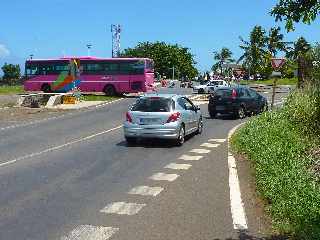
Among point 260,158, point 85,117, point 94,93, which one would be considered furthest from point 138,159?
point 94,93

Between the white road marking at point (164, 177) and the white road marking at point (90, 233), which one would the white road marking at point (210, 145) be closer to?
the white road marking at point (164, 177)

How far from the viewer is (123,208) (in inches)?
368

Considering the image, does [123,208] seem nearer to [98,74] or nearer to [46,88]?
[98,74]

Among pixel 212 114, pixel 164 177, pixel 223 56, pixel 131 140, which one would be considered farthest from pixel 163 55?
pixel 164 177

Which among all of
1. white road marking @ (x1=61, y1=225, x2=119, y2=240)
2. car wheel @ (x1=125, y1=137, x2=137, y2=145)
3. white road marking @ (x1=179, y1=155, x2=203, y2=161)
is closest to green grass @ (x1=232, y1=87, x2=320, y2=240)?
white road marking @ (x1=179, y1=155, x2=203, y2=161)

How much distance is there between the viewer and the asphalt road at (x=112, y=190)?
8.04 m

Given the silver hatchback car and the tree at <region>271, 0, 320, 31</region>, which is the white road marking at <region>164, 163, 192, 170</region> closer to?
the silver hatchback car

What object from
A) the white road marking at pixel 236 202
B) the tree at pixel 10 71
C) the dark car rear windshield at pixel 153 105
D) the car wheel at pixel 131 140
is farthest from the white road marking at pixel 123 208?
→ the tree at pixel 10 71

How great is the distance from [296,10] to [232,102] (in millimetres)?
23728

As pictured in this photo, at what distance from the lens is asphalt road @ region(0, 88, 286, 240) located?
804 centimetres

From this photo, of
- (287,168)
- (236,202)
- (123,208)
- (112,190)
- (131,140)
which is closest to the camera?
(123,208)

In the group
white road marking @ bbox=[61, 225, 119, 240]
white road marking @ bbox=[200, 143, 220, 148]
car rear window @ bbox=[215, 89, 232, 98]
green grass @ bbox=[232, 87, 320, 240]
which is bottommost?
white road marking @ bbox=[200, 143, 220, 148]

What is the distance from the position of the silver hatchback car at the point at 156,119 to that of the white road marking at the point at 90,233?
33.4 feet

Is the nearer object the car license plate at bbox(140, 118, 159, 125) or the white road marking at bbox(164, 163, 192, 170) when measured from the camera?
the white road marking at bbox(164, 163, 192, 170)
